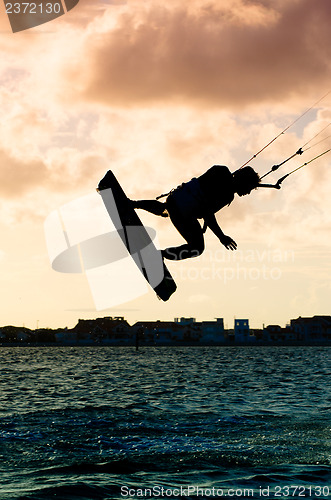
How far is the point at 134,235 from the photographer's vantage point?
12180 mm

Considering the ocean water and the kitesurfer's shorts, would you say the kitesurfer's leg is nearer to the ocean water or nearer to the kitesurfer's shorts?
the kitesurfer's shorts

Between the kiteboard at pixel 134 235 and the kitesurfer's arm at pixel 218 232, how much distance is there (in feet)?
4.08

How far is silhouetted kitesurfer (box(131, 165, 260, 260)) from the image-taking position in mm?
10859

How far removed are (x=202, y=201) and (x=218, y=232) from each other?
607 millimetres

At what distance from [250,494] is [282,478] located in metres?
1.74

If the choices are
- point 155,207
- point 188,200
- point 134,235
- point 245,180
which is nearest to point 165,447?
point 134,235

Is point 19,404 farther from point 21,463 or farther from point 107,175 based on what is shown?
point 107,175

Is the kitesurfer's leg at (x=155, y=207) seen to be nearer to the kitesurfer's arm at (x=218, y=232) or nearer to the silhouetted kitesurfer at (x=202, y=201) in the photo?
the silhouetted kitesurfer at (x=202, y=201)

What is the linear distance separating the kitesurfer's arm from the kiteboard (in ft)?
4.08

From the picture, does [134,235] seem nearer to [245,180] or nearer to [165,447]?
[245,180]

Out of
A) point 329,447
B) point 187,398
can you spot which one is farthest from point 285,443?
point 187,398

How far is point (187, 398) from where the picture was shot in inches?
1369

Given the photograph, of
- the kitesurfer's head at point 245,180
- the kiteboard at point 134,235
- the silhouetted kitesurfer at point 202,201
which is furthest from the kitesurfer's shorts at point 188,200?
the kiteboard at point 134,235

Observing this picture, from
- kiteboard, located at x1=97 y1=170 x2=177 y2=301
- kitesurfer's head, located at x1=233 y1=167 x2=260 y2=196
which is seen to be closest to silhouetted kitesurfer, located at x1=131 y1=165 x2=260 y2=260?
kitesurfer's head, located at x1=233 y1=167 x2=260 y2=196
